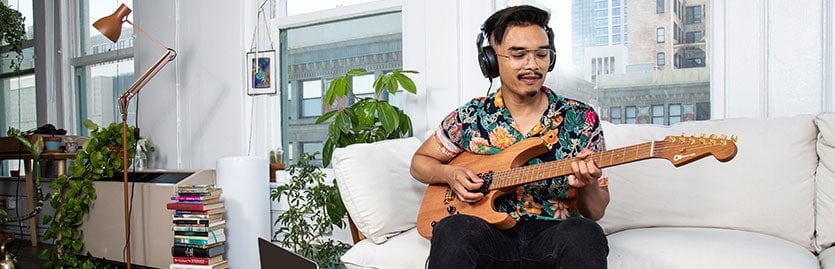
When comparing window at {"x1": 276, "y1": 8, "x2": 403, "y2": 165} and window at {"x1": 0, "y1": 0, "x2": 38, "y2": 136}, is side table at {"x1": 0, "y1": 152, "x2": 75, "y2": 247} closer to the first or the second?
window at {"x1": 0, "y1": 0, "x2": 38, "y2": 136}

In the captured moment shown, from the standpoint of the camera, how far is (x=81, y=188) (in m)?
3.47

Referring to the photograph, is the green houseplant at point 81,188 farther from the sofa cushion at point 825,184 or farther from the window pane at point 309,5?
the sofa cushion at point 825,184

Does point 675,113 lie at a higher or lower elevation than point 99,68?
lower

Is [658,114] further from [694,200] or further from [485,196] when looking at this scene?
[485,196]

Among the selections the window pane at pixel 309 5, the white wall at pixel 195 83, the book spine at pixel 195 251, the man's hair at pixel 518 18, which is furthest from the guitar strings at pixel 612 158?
the white wall at pixel 195 83

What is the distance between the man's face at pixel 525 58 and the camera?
61.5 inches

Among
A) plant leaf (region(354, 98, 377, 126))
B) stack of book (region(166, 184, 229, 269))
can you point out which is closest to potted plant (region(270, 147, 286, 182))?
stack of book (region(166, 184, 229, 269))

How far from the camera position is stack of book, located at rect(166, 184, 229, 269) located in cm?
274

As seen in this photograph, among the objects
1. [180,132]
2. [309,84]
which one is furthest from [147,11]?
[309,84]

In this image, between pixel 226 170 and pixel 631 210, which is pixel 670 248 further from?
pixel 226 170

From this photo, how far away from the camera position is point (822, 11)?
2.02 metres

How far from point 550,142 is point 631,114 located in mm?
1029

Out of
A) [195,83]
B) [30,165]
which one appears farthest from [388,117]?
[30,165]

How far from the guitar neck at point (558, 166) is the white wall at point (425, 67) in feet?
3.83
